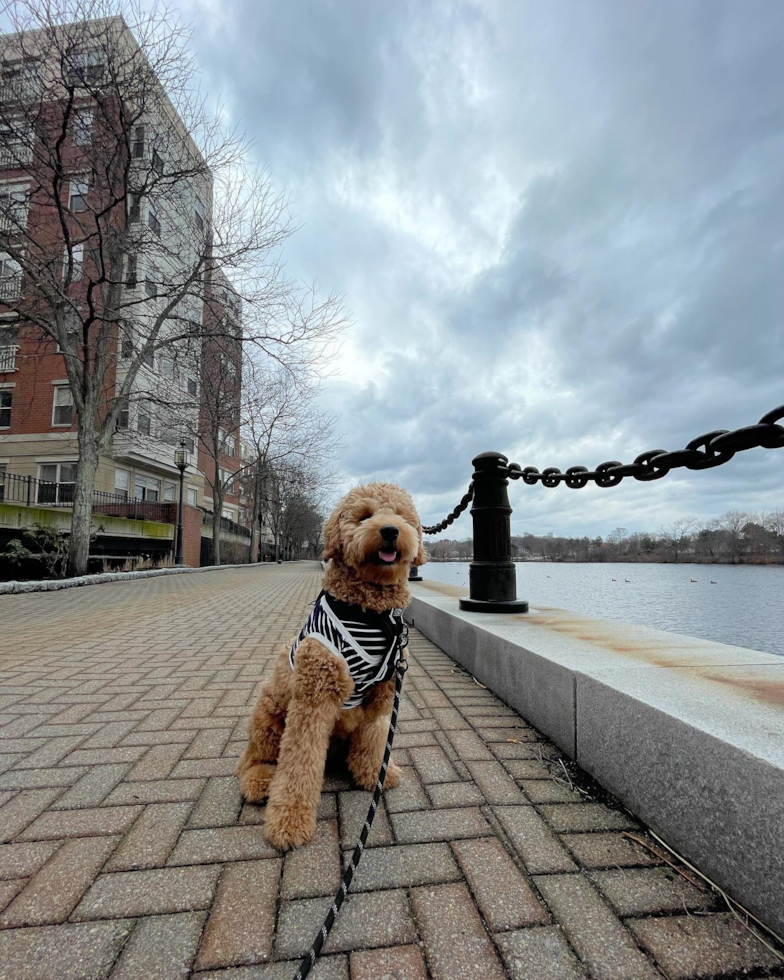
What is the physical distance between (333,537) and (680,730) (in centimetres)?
131

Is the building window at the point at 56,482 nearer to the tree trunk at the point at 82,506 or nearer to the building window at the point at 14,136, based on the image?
the tree trunk at the point at 82,506

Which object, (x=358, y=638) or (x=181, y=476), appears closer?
(x=358, y=638)

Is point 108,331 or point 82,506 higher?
point 108,331

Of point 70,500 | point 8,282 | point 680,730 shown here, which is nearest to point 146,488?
point 70,500

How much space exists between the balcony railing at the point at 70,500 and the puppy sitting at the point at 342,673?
20.2 m

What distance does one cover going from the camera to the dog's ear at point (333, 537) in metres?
1.80

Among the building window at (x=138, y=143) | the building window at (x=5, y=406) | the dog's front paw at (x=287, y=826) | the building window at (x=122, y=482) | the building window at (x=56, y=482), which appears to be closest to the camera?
the dog's front paw at (x=287, y=826)

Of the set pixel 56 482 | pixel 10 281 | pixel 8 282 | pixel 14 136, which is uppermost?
pixel 8 282

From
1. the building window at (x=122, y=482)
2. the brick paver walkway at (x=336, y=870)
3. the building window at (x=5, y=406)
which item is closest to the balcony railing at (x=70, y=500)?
the building window at (x=122, y=482)

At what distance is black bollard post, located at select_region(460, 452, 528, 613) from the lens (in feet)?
11.5

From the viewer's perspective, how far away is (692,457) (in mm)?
1936

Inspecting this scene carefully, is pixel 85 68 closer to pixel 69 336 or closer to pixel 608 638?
pixel 69 336

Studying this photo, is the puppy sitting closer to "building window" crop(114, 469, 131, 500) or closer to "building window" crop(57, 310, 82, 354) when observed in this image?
"building window" crop(57, 310, 82, 354)

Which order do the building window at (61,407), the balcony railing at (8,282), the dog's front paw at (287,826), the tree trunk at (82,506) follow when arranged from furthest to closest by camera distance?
the building window at (61,407) < the balcony railing at (8,282) < the tree trunk at (82,506) < the dog's front paw at (287,826)
